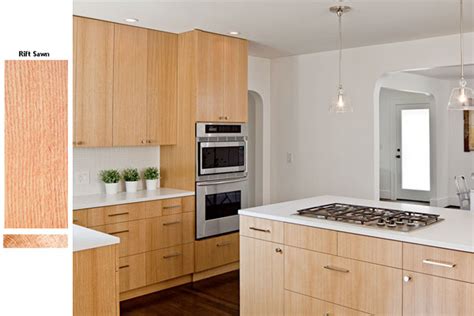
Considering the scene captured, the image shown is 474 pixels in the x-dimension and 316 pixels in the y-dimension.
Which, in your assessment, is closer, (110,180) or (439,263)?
(439,263)

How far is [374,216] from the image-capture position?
9.29 feet

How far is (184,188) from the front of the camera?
4.48 metres

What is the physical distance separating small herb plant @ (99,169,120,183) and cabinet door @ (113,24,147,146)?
1.11 feet

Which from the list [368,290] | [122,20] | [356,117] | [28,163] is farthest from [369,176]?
[28,163]

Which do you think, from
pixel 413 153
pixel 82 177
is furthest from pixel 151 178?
pixel 413 153

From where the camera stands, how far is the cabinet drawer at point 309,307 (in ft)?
8.67

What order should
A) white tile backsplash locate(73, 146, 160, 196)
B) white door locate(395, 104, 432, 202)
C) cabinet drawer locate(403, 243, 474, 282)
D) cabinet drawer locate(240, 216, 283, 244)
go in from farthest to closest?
white door locate(395, 104, 432, 202), white tile backsplash locate(73, 146, 160, 196), cabinet drawer locate(240, 216, 283, 244), cabinet drawer locate(403, 243, 474, 282)

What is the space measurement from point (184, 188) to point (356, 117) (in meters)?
2.15

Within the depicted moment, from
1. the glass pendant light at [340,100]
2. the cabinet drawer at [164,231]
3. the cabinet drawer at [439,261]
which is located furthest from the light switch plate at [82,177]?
the cabinet drawer at [439,261]

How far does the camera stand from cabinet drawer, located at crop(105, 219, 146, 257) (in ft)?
12.6

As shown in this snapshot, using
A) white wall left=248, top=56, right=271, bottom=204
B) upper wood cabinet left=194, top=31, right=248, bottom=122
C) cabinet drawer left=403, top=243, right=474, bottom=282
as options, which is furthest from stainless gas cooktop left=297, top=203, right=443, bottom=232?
white wall left=248, top=56, right=271, bottom=204

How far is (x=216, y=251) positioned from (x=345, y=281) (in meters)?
2.13

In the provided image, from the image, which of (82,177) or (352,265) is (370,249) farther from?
(82,177)

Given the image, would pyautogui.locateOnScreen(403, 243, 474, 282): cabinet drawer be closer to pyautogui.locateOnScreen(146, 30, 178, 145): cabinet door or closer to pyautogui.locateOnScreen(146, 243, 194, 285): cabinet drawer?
pyautogui.locateOnScreen(146, 243, 194, 285): cabinet drawer
